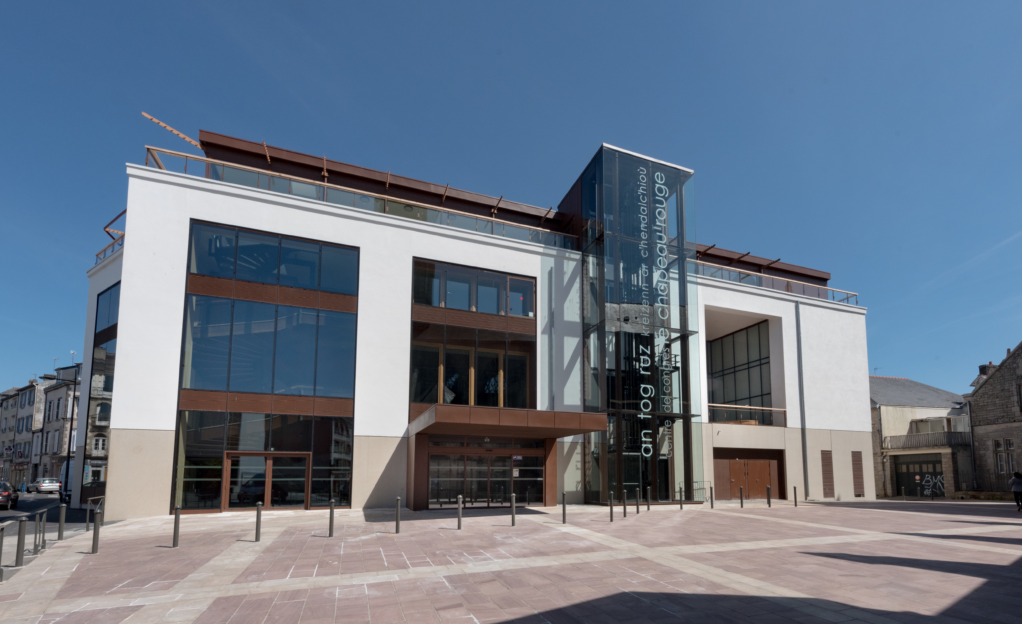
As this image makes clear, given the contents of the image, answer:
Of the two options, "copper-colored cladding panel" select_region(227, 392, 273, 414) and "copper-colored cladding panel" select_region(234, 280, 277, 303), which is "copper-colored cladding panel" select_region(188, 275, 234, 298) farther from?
"copper-colored cladding panel" select_region(227, 392, 273, 414)

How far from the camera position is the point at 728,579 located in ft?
31.8

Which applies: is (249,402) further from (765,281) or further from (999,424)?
(999,424)

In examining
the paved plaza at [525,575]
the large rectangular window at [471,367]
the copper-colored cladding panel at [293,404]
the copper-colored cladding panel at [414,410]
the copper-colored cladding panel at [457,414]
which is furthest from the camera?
the large rectangular window at [471,367]

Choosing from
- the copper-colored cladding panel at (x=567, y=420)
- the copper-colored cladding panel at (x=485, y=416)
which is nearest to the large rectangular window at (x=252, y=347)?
the copper-colored cladding panel at (x=485, y=416)

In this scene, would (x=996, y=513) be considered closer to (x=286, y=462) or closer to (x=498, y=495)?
(x=498, y=495)

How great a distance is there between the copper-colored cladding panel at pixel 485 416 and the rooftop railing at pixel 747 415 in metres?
14.3

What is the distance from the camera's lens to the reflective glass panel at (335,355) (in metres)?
22.2

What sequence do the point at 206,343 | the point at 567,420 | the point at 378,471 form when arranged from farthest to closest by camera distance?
the point at 378,471, the point at 206,343, the point at 567,420

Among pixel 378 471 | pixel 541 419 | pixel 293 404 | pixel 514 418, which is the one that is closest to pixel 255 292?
pixel 293 404

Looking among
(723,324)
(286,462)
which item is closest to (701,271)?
(723,324)

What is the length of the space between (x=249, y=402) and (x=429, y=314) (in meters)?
7.13

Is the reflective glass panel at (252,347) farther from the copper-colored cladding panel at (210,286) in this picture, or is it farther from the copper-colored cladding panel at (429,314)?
the copper-colored cladding panel at (429,314)

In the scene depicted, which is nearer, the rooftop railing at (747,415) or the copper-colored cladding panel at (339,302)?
the copper-colored cladding panel at (339,302)

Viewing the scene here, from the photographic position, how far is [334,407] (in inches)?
873
